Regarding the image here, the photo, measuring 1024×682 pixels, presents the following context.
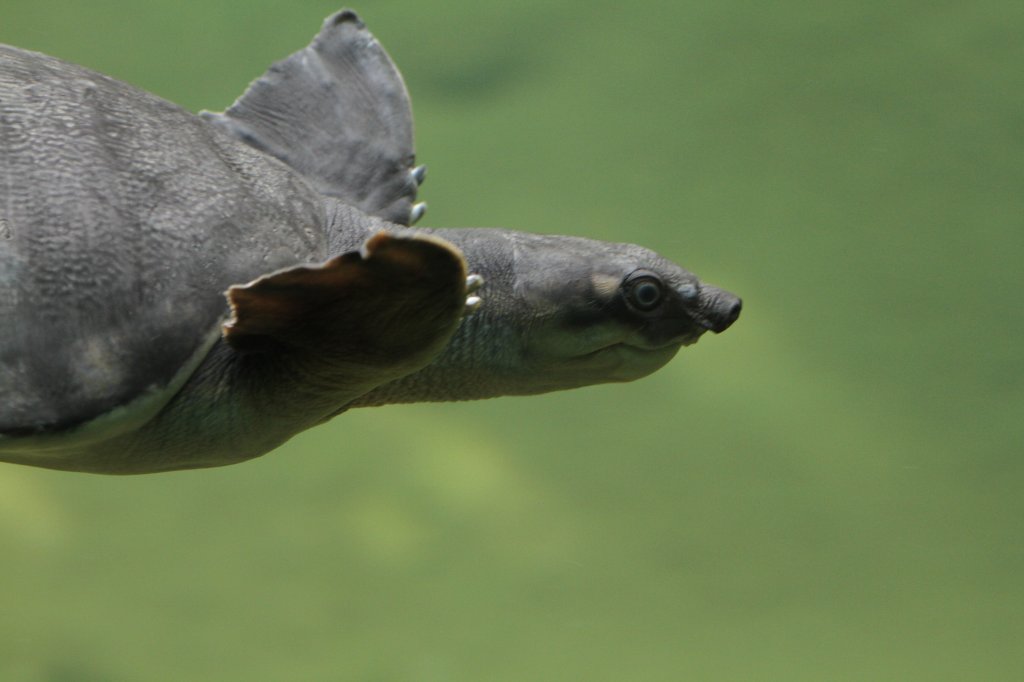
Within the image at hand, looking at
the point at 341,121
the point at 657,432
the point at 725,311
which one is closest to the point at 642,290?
the point at 725,311

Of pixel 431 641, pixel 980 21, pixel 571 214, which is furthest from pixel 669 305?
pixel 980 21

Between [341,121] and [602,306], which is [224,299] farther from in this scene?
[341,121]

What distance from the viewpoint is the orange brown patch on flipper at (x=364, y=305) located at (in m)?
1.17

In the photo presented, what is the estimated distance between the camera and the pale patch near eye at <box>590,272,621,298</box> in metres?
1.78

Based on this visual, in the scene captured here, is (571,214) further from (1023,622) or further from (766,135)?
(1023,622)

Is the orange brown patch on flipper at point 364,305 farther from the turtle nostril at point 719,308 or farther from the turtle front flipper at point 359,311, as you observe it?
the turtle nostril at point 719,308

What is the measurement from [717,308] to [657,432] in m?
1.68

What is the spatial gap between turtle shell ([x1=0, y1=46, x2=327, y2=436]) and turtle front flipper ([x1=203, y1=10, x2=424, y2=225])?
22.0 inches

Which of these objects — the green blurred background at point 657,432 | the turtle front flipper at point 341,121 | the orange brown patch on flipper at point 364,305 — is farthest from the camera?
the green blurred background at point 657,432

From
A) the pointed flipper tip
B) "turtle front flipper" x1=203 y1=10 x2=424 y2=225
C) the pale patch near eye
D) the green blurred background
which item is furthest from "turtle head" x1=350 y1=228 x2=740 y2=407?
the green blurred background

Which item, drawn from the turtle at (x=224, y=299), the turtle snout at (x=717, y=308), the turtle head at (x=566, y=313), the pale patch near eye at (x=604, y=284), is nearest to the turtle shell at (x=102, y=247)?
the turtle at (x=224, y=299)

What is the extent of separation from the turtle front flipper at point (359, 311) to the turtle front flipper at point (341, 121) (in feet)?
2.35

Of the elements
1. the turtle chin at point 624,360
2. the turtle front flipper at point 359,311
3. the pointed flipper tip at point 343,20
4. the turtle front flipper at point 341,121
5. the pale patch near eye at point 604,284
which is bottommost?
the turtle front flipper at point 359,311

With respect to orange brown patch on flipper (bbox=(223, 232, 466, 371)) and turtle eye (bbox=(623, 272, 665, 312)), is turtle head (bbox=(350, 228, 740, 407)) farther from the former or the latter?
orange brown patch on flipper (bbox=(223, 232, 466, 371))
